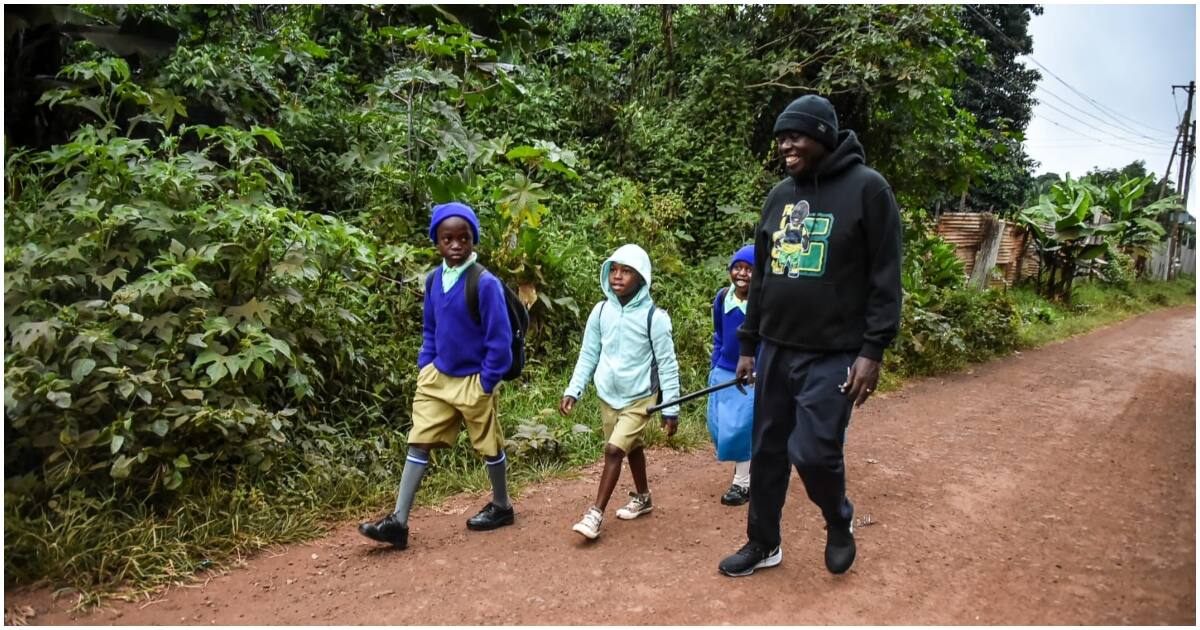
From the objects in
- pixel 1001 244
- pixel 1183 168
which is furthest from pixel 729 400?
pixel 1183 168

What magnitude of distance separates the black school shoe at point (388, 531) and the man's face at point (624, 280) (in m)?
1.48

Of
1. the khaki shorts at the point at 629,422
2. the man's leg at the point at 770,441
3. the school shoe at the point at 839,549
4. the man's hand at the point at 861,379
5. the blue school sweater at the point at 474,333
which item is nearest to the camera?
the man's hand at the point at 861,379

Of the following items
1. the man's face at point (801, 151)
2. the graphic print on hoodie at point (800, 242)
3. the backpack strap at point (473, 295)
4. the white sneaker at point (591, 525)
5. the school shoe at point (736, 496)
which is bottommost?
the school shoe at point (736, 496)

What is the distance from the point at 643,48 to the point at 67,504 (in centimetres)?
1012

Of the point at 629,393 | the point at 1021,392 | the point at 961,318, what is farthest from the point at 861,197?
the point at 961,318

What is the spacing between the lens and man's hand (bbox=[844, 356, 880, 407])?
10.3ft

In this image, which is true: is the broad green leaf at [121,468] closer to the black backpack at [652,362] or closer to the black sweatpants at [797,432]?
the black backpack at [652,362]

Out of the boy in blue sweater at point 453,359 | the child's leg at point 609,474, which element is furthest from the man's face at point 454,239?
the child's leg at point 609,474

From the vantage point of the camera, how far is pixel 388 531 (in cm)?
398

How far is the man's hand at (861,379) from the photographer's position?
3148 millimetres

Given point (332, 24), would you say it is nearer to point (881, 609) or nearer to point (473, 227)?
point (473, 227)

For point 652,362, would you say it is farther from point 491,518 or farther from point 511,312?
point 491,518

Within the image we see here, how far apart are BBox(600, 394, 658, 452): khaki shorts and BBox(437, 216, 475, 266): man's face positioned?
1013 millimetres

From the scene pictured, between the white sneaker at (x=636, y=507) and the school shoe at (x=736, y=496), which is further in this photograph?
the school shoe at (x=736, y=496)
